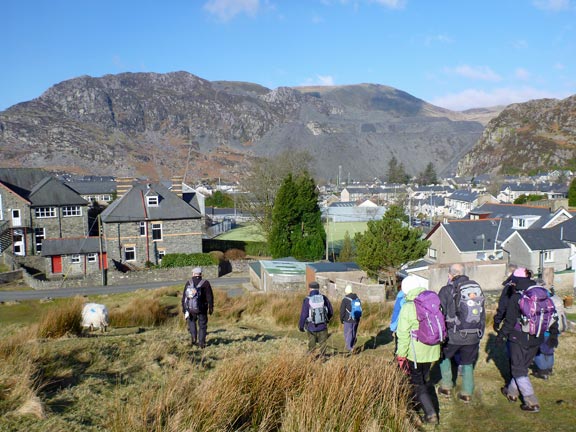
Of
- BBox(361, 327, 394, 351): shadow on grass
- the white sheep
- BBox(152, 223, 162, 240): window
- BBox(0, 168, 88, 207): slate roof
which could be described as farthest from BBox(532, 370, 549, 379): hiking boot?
BBox(0, 168, 88, 207): slate roof

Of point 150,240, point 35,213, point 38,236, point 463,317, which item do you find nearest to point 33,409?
point 463,317

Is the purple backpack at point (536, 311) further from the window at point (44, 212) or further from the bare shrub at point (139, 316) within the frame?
the window at point (44, 212)

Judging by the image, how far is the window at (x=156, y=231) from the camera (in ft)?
131

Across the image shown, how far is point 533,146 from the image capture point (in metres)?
174

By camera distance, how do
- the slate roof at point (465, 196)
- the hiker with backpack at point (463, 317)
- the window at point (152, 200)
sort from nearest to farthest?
1. the hiker with backpack at point (463, 317)
2. the window at point (152, 200)
3. the slate roof at point (465, 196)

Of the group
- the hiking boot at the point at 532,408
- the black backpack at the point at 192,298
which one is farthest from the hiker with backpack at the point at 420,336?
the black backpack at the point at 192,298

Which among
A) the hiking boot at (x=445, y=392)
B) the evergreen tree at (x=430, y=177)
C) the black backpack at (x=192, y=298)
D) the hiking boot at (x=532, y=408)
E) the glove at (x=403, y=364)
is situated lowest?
the hiking boot at (x=532, y=408)

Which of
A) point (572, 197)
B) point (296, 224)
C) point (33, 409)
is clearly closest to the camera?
point (33, 409)

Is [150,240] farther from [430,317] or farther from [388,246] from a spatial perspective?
[430,317]

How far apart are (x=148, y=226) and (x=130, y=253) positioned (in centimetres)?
273

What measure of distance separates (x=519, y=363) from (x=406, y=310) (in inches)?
70.9

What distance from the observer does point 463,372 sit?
6391mm

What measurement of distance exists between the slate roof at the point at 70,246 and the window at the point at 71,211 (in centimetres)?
559

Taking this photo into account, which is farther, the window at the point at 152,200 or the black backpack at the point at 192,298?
the window at the point at 152,200
